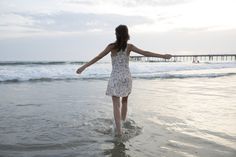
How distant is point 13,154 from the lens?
428 cm

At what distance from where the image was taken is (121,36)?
520 cm

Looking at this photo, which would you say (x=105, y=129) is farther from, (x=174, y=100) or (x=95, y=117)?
(x=174, y=100)

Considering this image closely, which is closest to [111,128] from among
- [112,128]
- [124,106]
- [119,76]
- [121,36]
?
[112,128]

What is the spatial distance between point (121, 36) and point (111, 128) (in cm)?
168

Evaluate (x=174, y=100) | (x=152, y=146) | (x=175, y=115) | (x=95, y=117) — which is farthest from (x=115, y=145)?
(x=174, y=100)

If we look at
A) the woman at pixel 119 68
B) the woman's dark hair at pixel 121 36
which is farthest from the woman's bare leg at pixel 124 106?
the woman's dark hair at pixel 121 36

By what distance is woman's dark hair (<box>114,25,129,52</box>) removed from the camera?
5.17 meters

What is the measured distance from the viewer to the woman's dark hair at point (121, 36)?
517 cm

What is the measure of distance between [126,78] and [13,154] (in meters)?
2.18

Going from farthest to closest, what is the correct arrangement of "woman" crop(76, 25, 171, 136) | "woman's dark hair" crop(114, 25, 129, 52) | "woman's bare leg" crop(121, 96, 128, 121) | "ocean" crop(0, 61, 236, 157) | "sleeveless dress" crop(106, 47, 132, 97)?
"woman's bare leg" crop(121, 96, 128, 121) → "sleeveless dress" crop(106, 47, 132, 97) → "woman" crop(76, 25, 171, 136) → "woman's dark hair" crop(114, 25, 129, 52) → "ocean" crop(0, 61, 236, 157)

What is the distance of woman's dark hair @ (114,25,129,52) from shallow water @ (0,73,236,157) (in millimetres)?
1439

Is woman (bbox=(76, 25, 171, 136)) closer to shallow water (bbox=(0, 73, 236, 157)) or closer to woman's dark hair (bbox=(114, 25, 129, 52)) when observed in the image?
woman's dark hair (bbox=(114, 25, 129, 52))

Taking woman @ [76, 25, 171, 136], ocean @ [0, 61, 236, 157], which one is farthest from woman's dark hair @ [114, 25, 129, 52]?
ocean @ [0, 61, 236, 157]

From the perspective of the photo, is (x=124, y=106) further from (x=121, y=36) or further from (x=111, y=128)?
(x=121, y=36)
